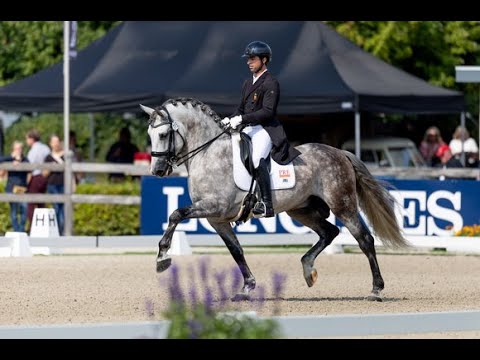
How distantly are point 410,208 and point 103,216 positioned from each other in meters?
5.59

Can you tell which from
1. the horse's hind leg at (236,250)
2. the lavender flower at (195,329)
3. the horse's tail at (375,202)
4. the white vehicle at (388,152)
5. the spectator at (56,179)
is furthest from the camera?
the white vehicle at (388,152)

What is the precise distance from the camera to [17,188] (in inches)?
953

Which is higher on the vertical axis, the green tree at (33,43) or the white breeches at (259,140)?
the green tree at (33,43)

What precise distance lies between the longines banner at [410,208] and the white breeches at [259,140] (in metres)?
7.67

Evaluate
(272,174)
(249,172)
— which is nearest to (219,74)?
(272,174)

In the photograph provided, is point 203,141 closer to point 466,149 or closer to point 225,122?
point 225,122

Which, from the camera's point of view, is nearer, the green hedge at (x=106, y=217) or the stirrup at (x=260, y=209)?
the stirrup at (x=260, y=209)

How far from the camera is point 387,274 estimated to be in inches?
689

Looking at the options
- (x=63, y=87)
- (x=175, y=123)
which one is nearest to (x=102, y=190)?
(x=63, y=87)

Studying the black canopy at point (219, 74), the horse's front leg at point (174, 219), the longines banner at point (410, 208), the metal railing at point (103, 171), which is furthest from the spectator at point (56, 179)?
the horse's front leg at point (174, 219)

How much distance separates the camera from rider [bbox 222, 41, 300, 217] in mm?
13383

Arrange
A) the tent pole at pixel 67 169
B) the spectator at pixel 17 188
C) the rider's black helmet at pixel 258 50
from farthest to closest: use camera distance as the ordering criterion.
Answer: the spectator at pixel 17 188 → the tent pole at pixel 67 169 → the rider's black helmet at pixel 258 50

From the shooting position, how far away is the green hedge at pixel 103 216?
2369cm

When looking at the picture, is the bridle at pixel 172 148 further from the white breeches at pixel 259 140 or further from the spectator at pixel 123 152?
the spectator at pixel 123 152
